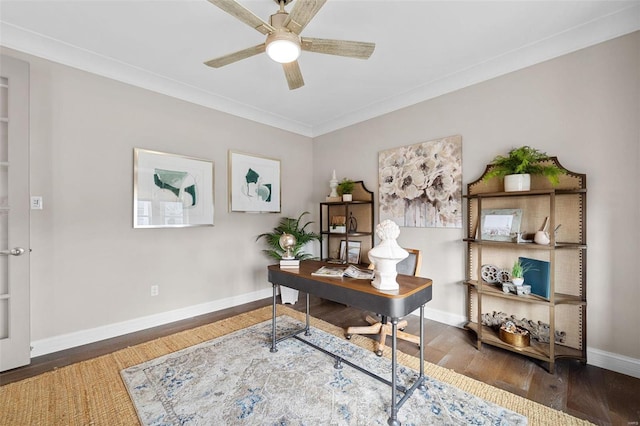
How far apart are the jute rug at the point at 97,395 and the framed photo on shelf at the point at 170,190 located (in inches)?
50.3

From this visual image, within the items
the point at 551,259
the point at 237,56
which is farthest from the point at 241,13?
the point at 551,259

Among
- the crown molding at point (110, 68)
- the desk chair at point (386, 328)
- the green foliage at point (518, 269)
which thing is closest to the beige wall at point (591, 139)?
the green foliage at point (518, 269)

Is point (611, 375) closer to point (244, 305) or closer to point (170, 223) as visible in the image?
point (244, 305)

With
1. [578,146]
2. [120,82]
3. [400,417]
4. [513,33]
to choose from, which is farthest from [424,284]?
[120,82]

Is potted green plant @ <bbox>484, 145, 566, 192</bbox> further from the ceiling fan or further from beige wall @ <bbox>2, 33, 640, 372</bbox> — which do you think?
the ceiling fan

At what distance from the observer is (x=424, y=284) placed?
1795mm

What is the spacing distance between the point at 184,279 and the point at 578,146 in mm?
4017

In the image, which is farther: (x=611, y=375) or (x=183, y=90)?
(x=183, y=90)

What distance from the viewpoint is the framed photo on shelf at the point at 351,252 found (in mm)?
3742

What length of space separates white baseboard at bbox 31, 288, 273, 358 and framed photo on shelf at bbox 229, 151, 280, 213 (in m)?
1.23

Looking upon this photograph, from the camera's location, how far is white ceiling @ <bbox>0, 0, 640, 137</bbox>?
1.93m

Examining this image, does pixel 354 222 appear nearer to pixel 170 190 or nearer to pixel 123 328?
pixel 170 190

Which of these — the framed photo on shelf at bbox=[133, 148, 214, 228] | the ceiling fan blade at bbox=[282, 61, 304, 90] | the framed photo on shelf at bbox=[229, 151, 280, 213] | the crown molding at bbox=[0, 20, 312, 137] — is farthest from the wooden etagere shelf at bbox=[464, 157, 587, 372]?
the crown molding at bbox=[0, 20, 312, 137]

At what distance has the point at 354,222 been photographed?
12.7 feet
